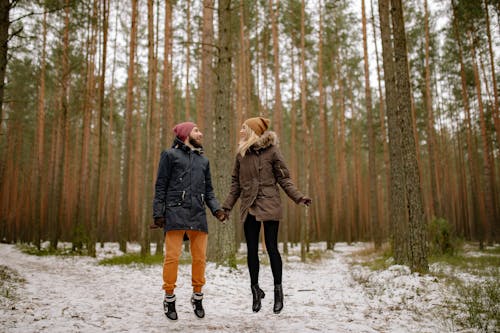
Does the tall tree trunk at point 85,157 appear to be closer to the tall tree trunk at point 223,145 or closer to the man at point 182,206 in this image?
the tall tree trunk at point 223,145

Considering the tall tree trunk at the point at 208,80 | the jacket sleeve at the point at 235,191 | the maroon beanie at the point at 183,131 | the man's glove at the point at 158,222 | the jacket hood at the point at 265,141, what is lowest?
the man's glove at the point at 158,222

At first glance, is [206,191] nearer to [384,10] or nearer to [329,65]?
[384,10]

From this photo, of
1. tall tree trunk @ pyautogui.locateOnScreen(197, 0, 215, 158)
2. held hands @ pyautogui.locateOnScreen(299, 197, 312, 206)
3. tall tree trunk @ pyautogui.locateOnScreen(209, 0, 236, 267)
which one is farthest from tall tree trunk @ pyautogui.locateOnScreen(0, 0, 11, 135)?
held hands @ pyautogui.locateOnScreen(299, 197, 312, 206)

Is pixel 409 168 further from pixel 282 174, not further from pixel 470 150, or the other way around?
pixel 470 150

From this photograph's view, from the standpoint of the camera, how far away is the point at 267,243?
3.68m

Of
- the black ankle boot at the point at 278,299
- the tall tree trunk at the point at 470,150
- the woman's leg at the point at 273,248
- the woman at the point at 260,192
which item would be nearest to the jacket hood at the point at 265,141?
the woman at the point at 260,192

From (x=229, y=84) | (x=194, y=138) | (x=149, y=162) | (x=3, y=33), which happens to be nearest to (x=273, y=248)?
(x=194, y=138)

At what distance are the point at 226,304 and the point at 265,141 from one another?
92.3 inches

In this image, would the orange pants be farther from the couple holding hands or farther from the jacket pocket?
the jacket pocket

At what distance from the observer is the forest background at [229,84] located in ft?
28.2

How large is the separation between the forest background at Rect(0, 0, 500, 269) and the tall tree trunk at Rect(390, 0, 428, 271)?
28 mm

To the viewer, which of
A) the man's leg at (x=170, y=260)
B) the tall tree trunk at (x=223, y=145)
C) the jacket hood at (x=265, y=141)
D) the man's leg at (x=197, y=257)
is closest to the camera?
the man's leg at (x=170, y=260)

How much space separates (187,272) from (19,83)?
1500cm

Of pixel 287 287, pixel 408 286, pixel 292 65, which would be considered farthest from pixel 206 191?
pixel 292 65
